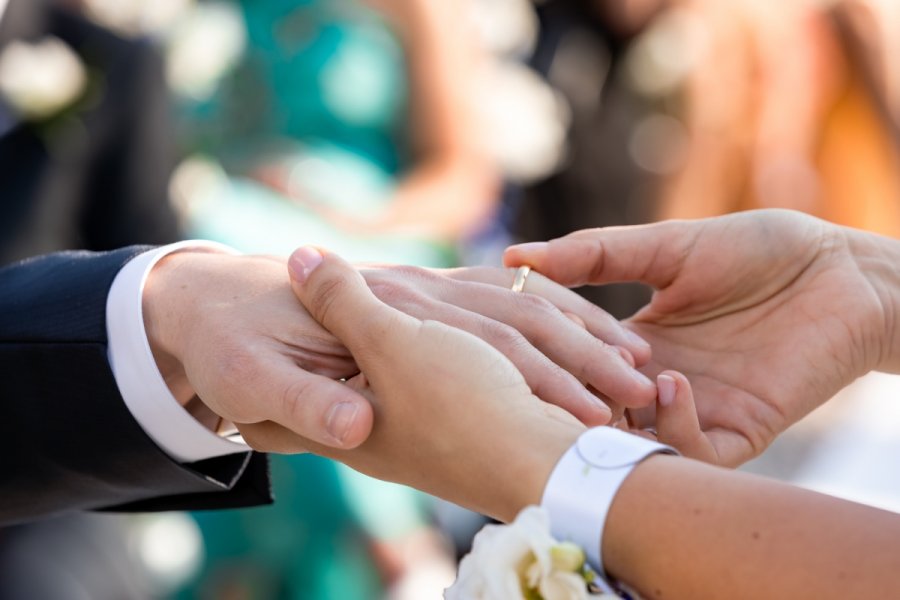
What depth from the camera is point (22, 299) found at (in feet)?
4.40

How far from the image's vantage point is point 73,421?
1.30 meters

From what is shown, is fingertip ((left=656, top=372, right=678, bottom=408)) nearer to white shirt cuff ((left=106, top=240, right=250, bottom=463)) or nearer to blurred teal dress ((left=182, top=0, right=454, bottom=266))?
white shirt cuff ((left=106, top=240, right=250, bottom=463))

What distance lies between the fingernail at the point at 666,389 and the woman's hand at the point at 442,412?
199 millimetres

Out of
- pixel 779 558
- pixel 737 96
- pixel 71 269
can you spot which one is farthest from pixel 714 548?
pixel 737 96

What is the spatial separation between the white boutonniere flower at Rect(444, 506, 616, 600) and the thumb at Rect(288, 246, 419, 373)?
0.30 meters

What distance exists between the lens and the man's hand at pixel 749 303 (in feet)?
4.56

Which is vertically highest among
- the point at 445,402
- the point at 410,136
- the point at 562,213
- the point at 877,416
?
the point at 445,402

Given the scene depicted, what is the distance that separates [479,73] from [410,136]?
32 centimetres

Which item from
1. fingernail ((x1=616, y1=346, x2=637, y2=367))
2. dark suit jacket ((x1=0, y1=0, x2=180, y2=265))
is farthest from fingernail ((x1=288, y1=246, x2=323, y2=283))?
dark suit jacket ((x1=0, y1=0, x2=180, y2=265))

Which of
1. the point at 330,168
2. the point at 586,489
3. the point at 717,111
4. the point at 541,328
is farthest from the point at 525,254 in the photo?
the point at 717,111

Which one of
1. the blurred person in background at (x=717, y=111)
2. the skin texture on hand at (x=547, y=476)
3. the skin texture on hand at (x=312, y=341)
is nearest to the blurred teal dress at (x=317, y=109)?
the blurred person in background at (x=717, y=111)

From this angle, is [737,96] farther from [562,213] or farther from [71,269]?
[71,269]

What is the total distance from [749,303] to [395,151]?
156cm

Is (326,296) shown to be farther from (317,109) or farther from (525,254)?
(317,109)
